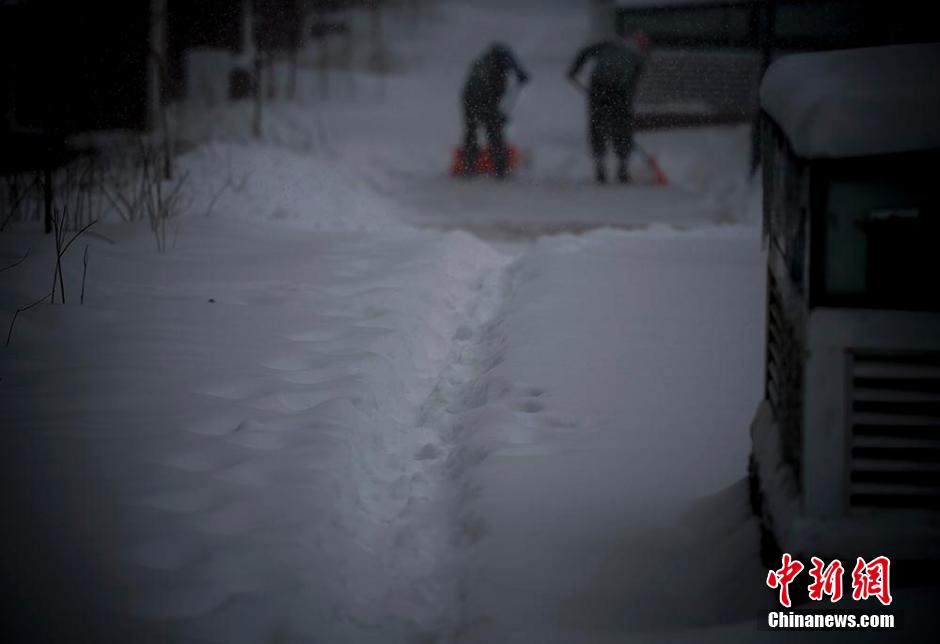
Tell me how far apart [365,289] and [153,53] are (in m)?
7.42

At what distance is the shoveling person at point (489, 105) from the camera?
12922mm

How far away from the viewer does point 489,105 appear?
12.9m

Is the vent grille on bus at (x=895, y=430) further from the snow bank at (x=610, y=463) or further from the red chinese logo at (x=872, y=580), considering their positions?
the snow bank at (x=610, y=463)

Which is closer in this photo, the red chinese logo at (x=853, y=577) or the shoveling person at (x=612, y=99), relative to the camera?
the red chinese logo at (x=853, y=577)

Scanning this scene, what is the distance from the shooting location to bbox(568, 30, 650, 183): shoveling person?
1271 centimetres

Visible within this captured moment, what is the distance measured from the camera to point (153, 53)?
41.2ft

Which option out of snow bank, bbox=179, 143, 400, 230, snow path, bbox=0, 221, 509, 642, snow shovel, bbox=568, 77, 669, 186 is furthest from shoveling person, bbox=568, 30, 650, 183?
snow path, bbox=0, 221, 509, 642

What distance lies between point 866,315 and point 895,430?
0.98 feet

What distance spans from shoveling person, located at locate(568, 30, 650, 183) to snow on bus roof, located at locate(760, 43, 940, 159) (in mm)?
10164

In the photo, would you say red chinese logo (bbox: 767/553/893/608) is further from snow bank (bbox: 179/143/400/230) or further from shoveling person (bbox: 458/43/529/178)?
shoveling person (bbox: 458/43/529/178)

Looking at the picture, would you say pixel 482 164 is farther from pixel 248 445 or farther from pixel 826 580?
pixel 826 580

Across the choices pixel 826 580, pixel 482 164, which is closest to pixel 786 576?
pixel 826 580

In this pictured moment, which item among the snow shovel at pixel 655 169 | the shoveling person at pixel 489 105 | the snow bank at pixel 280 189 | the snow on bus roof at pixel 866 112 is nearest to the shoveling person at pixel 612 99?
the snow shovel at pixel 655 169

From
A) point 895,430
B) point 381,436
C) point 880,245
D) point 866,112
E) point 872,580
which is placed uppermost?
point 866,112
